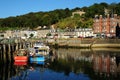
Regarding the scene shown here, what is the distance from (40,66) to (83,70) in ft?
25.7

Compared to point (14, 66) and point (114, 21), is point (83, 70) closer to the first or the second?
point (14, 66)

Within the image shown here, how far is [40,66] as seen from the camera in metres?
57.1

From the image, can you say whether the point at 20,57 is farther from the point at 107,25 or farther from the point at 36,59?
the point at 107,25

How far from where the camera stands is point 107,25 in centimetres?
12619

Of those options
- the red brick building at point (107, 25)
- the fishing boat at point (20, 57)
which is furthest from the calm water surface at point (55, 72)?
the red brick building at point (107, 25)

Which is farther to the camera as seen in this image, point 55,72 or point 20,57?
point 20,57

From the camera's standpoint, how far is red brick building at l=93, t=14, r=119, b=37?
412ft

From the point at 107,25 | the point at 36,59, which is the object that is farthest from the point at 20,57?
the point at 107,25

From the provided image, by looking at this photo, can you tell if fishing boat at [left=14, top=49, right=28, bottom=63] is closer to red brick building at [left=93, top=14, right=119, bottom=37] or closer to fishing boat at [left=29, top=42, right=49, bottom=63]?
fishing boat at [left=29, top=42, right=49, bottom=63]

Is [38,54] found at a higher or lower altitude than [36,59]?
higher

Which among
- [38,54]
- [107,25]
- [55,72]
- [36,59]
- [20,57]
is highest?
[107,25]

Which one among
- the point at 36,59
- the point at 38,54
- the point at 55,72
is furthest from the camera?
the point at 38,54

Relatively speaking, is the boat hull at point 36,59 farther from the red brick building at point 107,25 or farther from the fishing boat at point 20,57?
the red brick building at point 107,25

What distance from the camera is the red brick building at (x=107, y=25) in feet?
412
